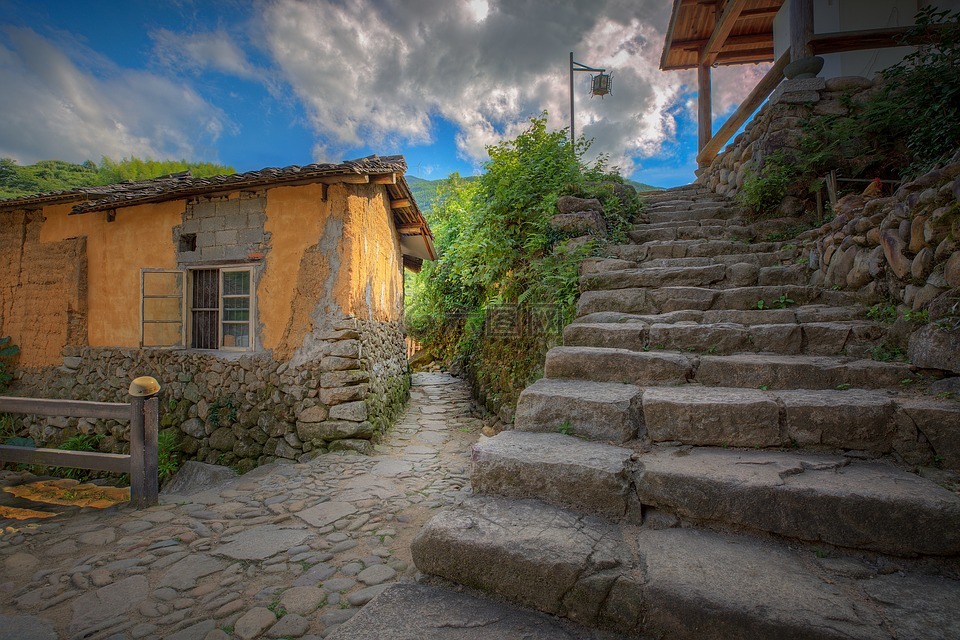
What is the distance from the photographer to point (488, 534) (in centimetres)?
148

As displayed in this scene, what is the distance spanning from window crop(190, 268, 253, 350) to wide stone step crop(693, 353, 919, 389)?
549cm

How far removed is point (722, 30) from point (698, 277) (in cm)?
707

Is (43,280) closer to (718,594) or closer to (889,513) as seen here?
(718,594)

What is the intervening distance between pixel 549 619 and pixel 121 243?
787cm

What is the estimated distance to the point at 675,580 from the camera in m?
1.24

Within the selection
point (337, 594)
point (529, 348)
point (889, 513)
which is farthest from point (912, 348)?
point (337, 594)

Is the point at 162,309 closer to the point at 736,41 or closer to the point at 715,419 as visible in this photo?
the point at 715,419

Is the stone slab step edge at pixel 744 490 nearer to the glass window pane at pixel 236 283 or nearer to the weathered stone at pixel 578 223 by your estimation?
the weathered stone at pixel 578 223

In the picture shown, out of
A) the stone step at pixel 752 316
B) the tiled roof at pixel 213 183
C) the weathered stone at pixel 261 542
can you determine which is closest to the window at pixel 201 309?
the tiled roof at pixel 213 183

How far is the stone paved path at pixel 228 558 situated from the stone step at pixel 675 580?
2.76 ft

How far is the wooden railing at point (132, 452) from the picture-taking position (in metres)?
3.38

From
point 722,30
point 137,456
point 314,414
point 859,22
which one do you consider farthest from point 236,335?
point 859,22

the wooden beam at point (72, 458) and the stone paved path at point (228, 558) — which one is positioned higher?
the wooden beam at point (72, 458)

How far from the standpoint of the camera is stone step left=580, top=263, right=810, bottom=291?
351 cm
